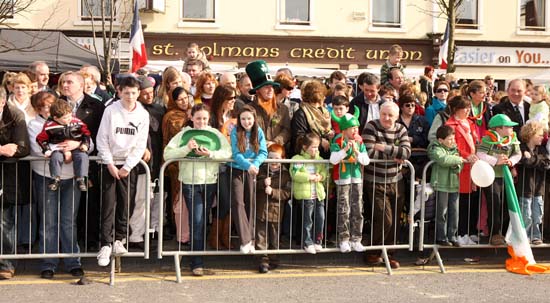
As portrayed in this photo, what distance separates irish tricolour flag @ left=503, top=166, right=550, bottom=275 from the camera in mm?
7965

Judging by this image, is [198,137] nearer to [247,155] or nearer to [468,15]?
[247,155]

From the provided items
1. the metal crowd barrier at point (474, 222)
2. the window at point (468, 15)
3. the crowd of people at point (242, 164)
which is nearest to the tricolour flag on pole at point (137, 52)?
the crowd of people at point (242, 164)

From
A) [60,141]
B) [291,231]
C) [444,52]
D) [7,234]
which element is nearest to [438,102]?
[291,231]

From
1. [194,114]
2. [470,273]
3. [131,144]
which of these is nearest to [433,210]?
[470,273]

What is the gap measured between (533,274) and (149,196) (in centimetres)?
422

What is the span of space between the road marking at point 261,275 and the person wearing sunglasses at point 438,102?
1992 millimetres

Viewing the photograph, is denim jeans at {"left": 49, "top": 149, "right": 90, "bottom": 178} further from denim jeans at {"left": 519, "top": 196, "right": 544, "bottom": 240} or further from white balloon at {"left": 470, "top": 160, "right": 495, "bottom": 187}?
denim jeans at {"left": 519, "top": 196, "right": 544, "bottom": 240}

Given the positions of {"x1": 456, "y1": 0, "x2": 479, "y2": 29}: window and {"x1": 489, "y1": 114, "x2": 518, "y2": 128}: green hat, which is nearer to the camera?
{"x1": 489, "y1": 114, "x2": 518, "y2": 128}: green hat

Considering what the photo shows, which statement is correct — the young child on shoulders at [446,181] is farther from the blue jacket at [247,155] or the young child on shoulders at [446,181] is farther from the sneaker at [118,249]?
the sneaker at [118,249]

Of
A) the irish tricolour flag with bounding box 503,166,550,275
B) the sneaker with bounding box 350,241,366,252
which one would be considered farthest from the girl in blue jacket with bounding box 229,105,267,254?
the irish tricolour flag with bounding box 503,166,550,275

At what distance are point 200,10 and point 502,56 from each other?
10.8 meters

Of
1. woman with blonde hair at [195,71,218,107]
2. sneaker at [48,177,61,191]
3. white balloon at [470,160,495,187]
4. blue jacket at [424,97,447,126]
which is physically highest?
woman with blonde hair at [195,71,218,107]

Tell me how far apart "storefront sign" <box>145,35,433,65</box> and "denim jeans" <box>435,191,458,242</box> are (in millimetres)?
16765

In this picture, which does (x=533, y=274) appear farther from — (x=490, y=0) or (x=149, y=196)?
(x=490, y=0)
